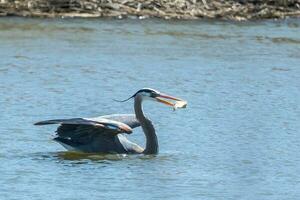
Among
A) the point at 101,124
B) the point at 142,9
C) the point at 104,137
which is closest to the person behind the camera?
the point at 101,124

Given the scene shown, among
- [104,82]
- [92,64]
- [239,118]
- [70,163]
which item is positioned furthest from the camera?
[92,64]

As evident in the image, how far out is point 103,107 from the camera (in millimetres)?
17531

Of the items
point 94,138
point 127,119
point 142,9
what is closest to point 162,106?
point 127,119

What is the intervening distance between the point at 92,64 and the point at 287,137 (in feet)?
22.1

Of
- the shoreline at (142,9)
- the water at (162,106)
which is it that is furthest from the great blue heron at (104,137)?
the shoreline at (142,9)

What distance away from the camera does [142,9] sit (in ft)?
86.1

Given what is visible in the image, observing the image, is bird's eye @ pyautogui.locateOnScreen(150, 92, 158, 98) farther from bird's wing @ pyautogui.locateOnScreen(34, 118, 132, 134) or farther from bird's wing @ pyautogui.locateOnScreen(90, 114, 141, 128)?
bird's wing @ pyautogui.locateOnScreen(34, 118, 132, 134)

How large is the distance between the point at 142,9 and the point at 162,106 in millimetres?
8482

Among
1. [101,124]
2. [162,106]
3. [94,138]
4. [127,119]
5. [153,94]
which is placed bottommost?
[162,106]

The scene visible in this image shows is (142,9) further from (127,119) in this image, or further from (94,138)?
(94,138)

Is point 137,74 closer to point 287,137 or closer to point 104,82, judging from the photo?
point 104,82

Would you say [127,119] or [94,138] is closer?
[94,138]

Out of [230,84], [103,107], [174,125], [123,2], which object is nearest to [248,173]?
[174,125]

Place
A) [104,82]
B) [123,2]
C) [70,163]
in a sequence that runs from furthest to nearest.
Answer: [123,2] → [104,82] → [70,163]
